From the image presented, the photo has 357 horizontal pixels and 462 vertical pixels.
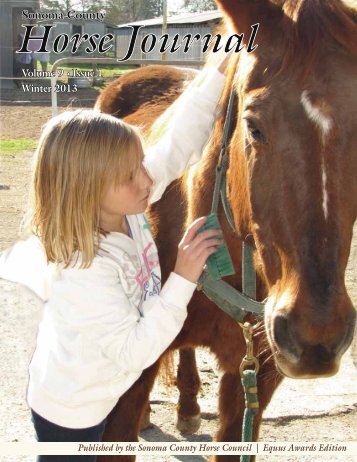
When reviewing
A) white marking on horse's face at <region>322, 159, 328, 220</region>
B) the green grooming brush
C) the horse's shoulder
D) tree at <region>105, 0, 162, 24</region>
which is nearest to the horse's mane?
white marking on horse's face at <region>322, 159, 328, 220</region>

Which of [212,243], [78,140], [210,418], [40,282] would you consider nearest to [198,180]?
[212,243]

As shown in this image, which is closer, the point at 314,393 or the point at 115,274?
the point at 115,274

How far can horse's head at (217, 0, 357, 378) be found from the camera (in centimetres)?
149

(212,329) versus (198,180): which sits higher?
(198,180)

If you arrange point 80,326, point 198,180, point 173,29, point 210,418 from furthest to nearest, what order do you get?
1. point 173,29
2. point 210,418
3. point 198,180
4. point 80,326

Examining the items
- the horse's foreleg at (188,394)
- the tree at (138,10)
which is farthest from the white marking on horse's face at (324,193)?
the tree at (138,10)

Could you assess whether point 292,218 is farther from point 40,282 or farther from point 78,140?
point 40,282

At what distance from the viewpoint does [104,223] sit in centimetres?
197

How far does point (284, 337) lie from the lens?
5.00 ft

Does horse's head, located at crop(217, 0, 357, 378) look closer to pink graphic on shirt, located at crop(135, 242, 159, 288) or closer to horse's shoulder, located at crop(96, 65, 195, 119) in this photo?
pink graphic on shirt, located at crop(135, 242, 159, 288)

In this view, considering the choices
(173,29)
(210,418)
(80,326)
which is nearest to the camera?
(80,326)

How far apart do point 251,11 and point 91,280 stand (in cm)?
94

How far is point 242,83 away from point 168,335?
0.80m

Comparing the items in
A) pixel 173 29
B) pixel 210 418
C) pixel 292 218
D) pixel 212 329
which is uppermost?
pixel 292 218
